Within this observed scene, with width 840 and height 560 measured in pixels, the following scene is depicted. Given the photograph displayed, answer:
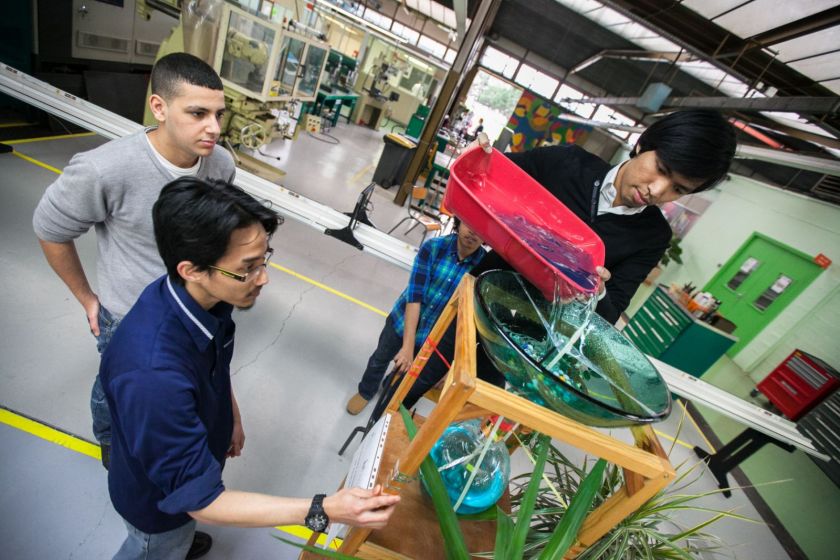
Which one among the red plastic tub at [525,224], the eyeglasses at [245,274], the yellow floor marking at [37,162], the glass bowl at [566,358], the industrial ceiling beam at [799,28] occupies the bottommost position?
the yellow floor marking at [37,162]

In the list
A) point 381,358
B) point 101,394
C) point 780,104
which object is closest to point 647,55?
point 780,104

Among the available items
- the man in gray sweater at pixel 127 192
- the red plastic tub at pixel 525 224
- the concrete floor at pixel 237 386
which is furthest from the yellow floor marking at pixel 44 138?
the red plastic tub at pixel 525 224

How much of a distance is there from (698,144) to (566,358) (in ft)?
2.15

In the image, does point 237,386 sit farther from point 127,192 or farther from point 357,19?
point 357,19

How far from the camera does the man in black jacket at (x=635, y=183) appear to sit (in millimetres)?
915

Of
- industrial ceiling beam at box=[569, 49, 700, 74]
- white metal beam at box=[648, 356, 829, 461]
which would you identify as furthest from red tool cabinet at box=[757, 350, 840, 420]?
industrial ceiling beam at box=[569, 49, 700, 74]

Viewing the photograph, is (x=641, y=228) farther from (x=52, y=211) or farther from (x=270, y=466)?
(x=270, y=466)

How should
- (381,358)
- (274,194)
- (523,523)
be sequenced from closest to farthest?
(523,523), (274,194), (381,358)

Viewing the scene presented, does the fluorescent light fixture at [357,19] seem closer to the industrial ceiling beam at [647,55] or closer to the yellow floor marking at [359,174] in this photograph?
the yellow floor marking at [359,174]

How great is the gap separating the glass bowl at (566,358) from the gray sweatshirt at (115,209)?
4.07ft

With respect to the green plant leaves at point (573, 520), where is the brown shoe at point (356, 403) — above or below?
below

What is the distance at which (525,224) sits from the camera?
40.3 inches

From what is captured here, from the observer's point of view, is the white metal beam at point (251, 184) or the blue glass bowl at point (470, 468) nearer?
the blue glass bowl at point (470, 468)

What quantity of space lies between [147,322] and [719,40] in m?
6.73
